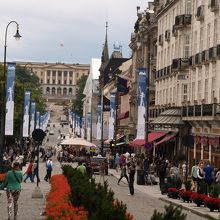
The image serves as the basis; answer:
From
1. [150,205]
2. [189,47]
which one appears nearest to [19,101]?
[189,47]

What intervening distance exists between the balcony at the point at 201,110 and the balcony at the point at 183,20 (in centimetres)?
613

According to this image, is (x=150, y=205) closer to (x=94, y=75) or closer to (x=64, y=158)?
(x=64, y=158)

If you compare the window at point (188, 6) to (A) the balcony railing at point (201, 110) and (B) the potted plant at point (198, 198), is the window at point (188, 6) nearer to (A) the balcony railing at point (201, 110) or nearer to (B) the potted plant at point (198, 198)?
(A) the balcony railing at point (201, 110)

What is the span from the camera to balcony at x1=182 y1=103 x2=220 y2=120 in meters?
45.8

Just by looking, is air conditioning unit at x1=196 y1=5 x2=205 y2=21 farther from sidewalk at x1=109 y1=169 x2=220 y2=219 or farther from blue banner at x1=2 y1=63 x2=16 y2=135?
blue banner at x1=2 y1=63 x2=16 y2=135

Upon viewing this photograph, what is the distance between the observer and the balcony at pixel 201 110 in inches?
1804

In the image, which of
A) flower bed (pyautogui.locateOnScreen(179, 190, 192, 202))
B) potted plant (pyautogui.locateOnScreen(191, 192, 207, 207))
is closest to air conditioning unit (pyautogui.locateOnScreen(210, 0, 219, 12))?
flower bed (pyautogui.locateOnScreen(179, 190, 192, 202))

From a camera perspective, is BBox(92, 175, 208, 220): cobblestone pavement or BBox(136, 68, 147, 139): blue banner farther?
BBox(136, 68, 147, 139): blue banner

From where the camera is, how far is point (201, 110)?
4928 centimetres

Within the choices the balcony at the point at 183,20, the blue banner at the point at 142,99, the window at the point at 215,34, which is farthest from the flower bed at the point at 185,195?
the balcony at the point at 183,20

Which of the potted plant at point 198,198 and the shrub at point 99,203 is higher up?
the shrub at point 99,203

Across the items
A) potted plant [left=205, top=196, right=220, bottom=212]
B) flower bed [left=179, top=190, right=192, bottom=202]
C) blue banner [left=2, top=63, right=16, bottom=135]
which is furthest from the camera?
blue banner [left=2, top=63, right=16, bottom=135]

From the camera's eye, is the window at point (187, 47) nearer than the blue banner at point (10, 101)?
No

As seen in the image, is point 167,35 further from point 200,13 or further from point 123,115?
point 123,115
